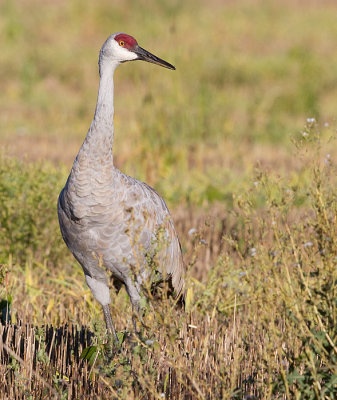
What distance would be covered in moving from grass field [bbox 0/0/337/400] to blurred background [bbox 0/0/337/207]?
0.05 m

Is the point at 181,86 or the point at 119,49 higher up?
the point at 181,86

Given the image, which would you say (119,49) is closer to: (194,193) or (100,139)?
(100,139)

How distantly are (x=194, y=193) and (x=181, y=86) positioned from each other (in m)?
3.50

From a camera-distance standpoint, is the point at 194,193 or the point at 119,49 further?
the point at 194,193

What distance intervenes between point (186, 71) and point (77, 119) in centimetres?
328

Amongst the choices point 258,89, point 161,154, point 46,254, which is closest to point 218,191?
point 161,154

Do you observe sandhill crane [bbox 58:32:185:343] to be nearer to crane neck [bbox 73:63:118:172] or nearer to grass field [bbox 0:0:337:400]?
crane neck [bbox 73:63:118:172]

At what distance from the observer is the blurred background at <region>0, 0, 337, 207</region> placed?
331 inches

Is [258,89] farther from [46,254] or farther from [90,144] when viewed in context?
[90,144]

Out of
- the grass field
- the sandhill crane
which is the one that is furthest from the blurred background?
the sandhill crane

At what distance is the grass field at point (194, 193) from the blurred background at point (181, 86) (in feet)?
0.17

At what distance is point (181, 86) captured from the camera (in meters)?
10.9

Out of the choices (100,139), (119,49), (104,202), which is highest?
(119,49)

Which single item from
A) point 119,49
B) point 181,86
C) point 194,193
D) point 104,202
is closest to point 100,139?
point 104,202
